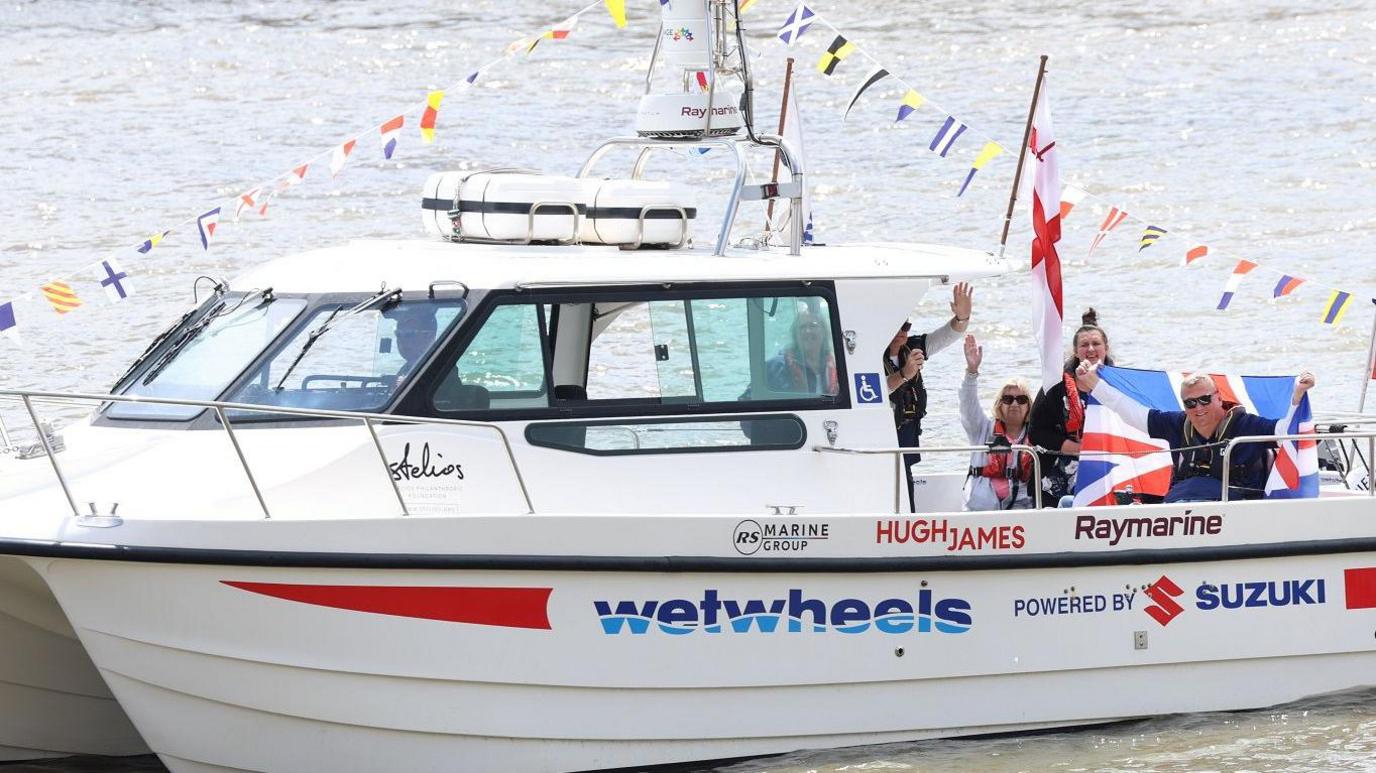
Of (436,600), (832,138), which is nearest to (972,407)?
(436,600)

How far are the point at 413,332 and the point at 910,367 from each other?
2255 millimetres

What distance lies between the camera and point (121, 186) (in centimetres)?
2150

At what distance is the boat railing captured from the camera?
6391 mm

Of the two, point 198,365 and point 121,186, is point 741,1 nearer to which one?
point 198,365

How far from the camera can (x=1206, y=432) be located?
774 cm

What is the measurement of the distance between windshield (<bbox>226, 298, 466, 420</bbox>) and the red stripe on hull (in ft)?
2.66

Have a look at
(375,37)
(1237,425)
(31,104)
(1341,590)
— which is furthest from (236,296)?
(375,37)

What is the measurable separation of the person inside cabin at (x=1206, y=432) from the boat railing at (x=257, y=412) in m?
2.66

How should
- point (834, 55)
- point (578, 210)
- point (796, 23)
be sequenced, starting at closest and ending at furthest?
point (578, 210), point (834, 55), point (796, 23)

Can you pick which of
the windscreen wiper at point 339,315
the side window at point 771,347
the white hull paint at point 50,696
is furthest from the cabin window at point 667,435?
the white hull paint at point 50,696

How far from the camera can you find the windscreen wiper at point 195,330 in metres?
7.36

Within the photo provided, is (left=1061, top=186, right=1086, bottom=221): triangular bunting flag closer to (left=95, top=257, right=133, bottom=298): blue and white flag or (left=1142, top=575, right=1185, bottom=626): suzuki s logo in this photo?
(left=1142, top=575, right=1185, bottom=626): suzuki s logo

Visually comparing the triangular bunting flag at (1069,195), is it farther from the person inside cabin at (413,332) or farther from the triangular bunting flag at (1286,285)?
the person inside cabin at (413,332)

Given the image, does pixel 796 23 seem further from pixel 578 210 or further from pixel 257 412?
pixel 257 412
